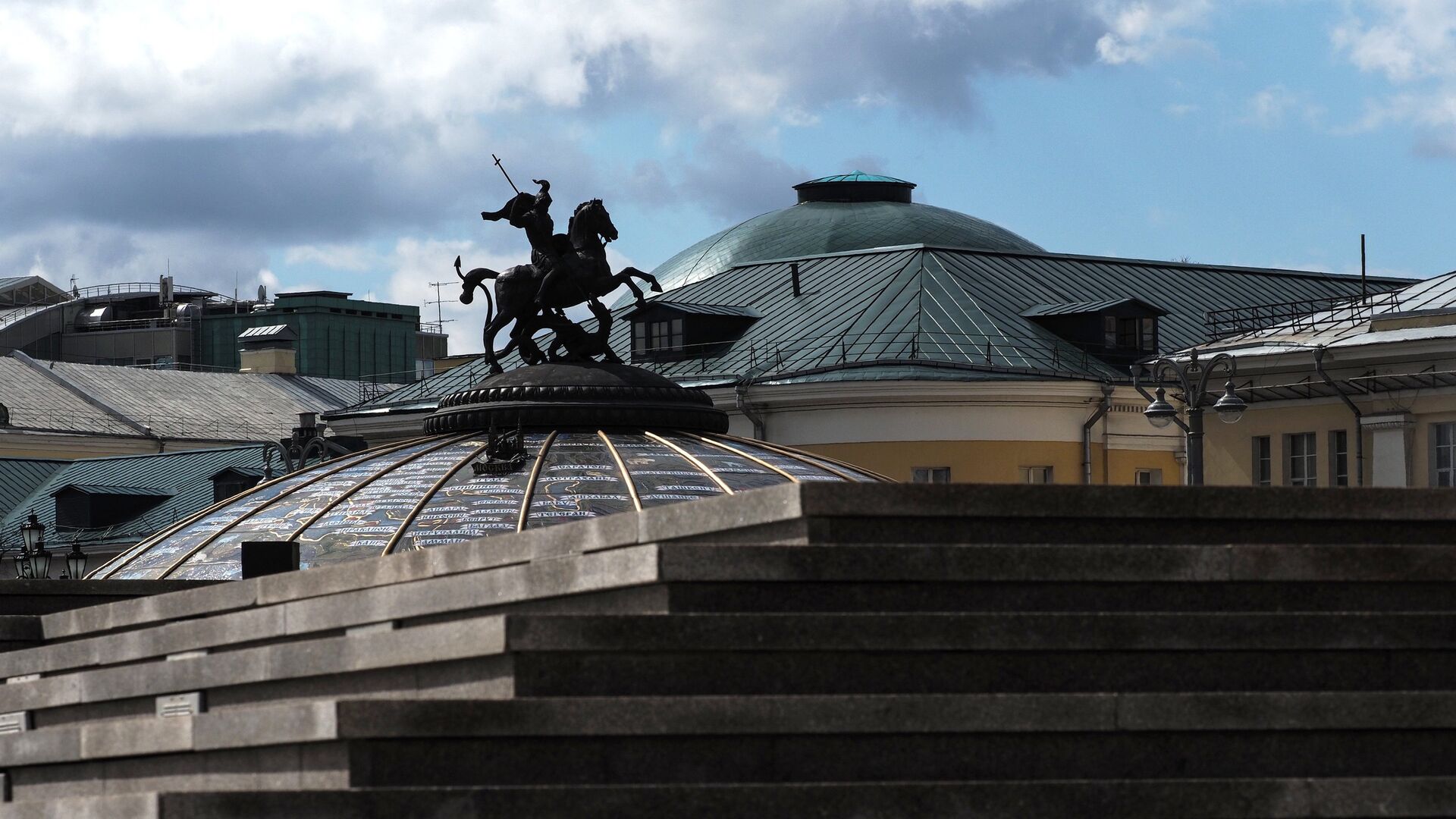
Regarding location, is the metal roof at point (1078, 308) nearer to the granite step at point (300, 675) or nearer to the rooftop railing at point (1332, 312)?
the rooftop railing at point (1332, 312)

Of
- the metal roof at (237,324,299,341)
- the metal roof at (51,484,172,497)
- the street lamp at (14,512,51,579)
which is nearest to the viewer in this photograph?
the street lamp at (14,512,51,579)

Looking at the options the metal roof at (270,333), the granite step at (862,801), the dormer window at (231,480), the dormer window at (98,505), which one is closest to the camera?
the granite step at (862,801)

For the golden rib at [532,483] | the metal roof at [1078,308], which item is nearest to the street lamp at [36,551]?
the golden rib at [532,483]

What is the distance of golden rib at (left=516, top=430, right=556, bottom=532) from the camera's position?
29.0 m

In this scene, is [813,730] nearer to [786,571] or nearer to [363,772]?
[786,571]

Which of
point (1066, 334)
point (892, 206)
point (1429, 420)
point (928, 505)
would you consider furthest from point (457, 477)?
point (892, 206)

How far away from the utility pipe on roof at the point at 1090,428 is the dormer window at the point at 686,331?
7.83 meters

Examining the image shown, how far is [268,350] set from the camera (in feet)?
325

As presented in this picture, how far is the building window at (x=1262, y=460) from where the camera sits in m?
50.8

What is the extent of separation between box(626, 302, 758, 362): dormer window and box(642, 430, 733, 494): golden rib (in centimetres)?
2896

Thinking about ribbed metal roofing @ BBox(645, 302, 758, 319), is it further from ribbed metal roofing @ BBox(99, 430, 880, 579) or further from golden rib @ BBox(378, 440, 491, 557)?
golden rib @ BBox(378, 440, 491, 557)

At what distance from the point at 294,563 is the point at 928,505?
41.7 feet

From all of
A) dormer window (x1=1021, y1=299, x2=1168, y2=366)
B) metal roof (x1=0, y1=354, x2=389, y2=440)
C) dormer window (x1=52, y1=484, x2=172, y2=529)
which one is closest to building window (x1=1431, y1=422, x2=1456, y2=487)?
dormer window (x1=1021, y1=299, x2=1168, y2=366)

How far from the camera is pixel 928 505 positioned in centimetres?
1534
